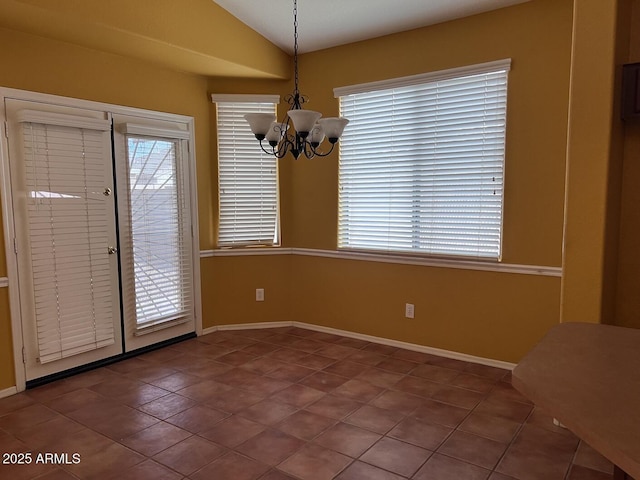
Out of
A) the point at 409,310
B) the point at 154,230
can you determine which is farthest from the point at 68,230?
the point at 409,310

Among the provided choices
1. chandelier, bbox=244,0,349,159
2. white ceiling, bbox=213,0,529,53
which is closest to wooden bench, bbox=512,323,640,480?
chandelier, bbox=244,0,349,159

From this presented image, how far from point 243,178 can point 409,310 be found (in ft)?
6.67

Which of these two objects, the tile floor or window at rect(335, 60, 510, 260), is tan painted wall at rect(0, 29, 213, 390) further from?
window at rect(335, 60, 510, 260)

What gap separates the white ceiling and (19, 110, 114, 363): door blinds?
1.54 m

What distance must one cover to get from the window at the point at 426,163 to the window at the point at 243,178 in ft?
2.46

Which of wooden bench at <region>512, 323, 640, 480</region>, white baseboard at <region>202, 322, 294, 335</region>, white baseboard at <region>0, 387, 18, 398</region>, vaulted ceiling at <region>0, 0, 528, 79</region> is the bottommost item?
white baseboard at <region>0, 387, 18, 398</region>

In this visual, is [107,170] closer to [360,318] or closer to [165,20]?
[165,20]

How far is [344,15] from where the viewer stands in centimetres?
362

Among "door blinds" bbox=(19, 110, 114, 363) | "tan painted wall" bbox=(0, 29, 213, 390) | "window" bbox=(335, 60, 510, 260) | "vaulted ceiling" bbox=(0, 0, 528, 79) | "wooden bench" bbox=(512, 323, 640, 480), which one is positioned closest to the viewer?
"wooden bench" bbox=(512, 323, 640, 480)

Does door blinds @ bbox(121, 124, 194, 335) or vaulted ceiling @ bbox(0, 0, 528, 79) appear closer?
vaulted ceiling @ bbox(0, 0, 528, 79)

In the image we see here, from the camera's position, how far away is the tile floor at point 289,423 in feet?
7.54

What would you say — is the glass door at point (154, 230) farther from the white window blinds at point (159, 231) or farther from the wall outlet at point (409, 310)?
the wall outlet at point (409, 310)

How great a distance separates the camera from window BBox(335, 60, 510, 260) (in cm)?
348

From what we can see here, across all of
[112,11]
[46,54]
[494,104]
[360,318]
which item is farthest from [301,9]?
[360,318]
